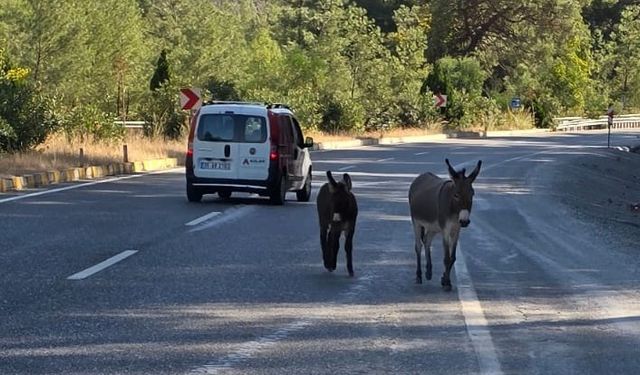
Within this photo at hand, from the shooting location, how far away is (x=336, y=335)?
8703 mm

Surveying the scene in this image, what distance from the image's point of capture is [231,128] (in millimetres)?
19984

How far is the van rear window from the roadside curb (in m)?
4.55

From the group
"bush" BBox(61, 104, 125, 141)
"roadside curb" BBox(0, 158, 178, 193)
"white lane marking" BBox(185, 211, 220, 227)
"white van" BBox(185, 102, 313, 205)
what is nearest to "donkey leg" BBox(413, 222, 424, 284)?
"white lane marking" BBox(185, 211, 220, 227)

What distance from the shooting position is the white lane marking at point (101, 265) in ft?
37.1

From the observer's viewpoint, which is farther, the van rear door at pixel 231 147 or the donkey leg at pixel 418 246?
the van rear door at pixel 231 147

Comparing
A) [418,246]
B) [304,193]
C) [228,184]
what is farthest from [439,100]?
[418,246]

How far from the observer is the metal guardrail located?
8088 cm

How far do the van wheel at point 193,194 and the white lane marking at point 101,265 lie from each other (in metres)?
6.53

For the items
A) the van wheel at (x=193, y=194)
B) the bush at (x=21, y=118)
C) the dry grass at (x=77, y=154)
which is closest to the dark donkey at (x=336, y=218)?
the van wheel at (x=193, y=194)

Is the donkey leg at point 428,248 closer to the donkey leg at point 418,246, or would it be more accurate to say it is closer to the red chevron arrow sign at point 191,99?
the donkey leg at point 418,246

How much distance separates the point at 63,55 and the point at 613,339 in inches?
2114

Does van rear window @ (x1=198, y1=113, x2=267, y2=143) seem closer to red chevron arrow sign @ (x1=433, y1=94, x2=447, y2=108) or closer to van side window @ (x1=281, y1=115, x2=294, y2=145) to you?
van side window @ (x1=281, y1=115, x2=294, y2=145)

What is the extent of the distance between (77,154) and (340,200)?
61.4 ft

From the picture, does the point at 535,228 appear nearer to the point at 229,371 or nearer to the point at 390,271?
the point at 390,271
